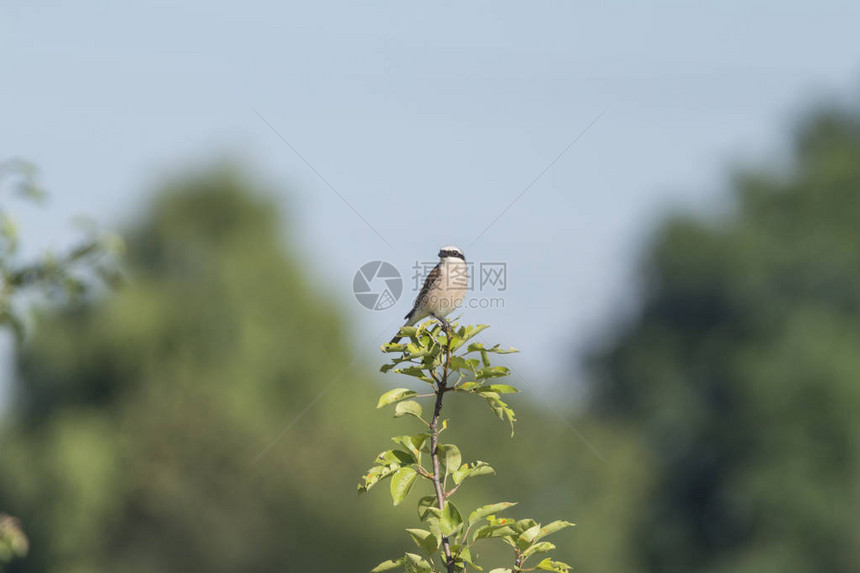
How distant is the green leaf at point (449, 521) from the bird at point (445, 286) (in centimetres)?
487

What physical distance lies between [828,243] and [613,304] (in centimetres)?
1247

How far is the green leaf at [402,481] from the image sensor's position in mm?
4547

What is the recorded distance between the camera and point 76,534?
36.2m

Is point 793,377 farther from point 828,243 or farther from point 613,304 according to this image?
point 613,304

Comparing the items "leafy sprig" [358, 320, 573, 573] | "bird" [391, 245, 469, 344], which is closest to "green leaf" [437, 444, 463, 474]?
"leafy sprig" [358, 320, 573, 573]

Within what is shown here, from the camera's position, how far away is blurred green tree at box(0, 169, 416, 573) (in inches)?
1447

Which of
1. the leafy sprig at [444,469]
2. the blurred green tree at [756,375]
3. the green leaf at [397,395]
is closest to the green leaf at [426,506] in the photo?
the leafy sprig at [444,469]

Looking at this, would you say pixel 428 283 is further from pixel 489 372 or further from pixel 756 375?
pixel 756 375

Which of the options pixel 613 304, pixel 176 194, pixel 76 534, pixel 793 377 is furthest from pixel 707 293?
pixel 76 534

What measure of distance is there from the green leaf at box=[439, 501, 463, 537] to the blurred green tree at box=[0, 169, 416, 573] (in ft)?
104

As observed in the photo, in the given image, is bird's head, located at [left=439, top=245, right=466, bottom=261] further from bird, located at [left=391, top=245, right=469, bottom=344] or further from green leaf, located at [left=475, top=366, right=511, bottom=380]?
green leaf, located at [left=475, top=366, right=511, bottom=380]

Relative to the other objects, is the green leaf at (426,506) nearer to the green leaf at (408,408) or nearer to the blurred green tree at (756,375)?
the green leaf at (408,408)

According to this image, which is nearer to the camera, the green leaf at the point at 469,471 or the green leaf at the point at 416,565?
the green leaf at the point at 416,565

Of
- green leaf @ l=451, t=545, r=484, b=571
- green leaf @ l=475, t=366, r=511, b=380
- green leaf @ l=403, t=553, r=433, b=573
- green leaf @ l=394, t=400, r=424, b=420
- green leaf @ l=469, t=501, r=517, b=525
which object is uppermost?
green leaf @ l=475, t=366, r=511, b=380
